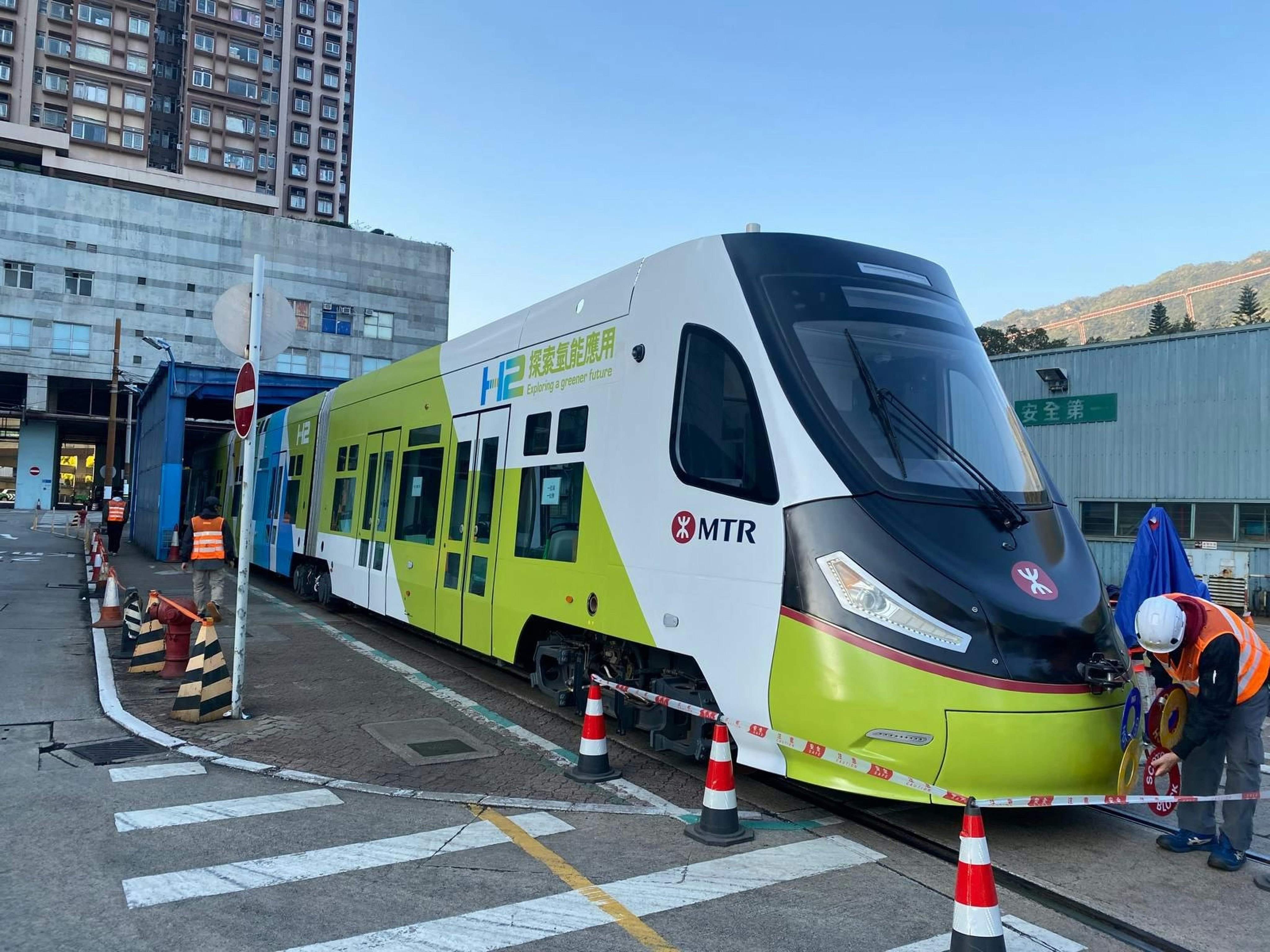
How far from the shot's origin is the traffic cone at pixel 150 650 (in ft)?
30.7

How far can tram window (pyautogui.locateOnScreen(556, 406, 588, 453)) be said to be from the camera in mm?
7223

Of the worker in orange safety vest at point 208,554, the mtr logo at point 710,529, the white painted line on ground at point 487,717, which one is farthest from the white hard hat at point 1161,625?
the worker in orange safety vest at point 208,554

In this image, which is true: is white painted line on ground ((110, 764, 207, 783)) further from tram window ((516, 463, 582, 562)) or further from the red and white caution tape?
the red and white caution tape

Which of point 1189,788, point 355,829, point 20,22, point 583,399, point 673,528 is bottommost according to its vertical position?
point 355,829

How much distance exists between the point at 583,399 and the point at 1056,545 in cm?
357

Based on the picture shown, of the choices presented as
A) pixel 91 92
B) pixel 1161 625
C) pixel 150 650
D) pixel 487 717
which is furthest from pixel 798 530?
pixel 91 92

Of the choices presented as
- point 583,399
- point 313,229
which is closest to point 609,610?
point 583,399

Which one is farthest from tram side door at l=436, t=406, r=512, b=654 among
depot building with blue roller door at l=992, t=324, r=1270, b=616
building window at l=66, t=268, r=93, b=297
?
building window at l=66, t=268, r=93, b=297

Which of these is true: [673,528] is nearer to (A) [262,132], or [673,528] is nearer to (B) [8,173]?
(B) [8,173]

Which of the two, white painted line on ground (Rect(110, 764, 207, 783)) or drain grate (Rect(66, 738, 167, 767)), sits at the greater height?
white painted line on ground (Rect(110, 764, 207, 783))

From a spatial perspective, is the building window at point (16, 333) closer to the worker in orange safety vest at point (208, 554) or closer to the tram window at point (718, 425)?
the worker in orange safety vest at point (208, 554)

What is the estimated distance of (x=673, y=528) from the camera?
5.99 metres

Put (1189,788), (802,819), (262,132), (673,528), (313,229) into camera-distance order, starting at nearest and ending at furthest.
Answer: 1. (1189,788)
2. (802,819)
3. (673,528)
4. (313,229)
5. (262,132)

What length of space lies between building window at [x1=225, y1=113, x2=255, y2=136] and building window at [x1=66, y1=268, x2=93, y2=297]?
21611 millimetres
